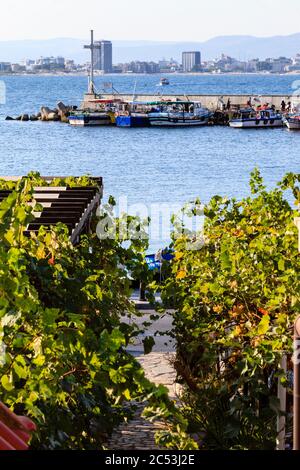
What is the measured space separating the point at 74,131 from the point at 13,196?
10610 centimetres

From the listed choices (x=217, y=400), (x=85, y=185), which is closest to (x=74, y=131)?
(x=85, y=185)

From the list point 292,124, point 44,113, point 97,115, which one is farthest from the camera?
point 44,113

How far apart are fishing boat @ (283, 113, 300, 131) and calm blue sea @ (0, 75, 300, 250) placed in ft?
3.12

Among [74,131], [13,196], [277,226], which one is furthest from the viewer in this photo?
[74,131]

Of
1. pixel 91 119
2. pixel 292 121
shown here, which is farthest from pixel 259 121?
pixel 91 119

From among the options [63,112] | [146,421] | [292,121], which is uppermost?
[146,421]

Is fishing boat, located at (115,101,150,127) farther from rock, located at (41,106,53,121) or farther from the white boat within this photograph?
rock, located at (41,106,53,121)

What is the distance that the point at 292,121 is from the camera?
106062 millimetres

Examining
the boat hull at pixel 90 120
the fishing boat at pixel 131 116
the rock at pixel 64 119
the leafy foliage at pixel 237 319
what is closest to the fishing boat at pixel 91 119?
the boat hull at pixel 90 120

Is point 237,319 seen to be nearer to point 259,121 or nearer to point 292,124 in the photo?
point 292,124

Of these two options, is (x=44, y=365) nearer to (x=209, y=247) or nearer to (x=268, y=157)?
(x=209, y=247)

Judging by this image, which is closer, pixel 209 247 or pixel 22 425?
pixel 22 425

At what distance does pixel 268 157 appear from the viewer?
8950 cm

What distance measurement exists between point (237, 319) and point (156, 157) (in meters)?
81.0
